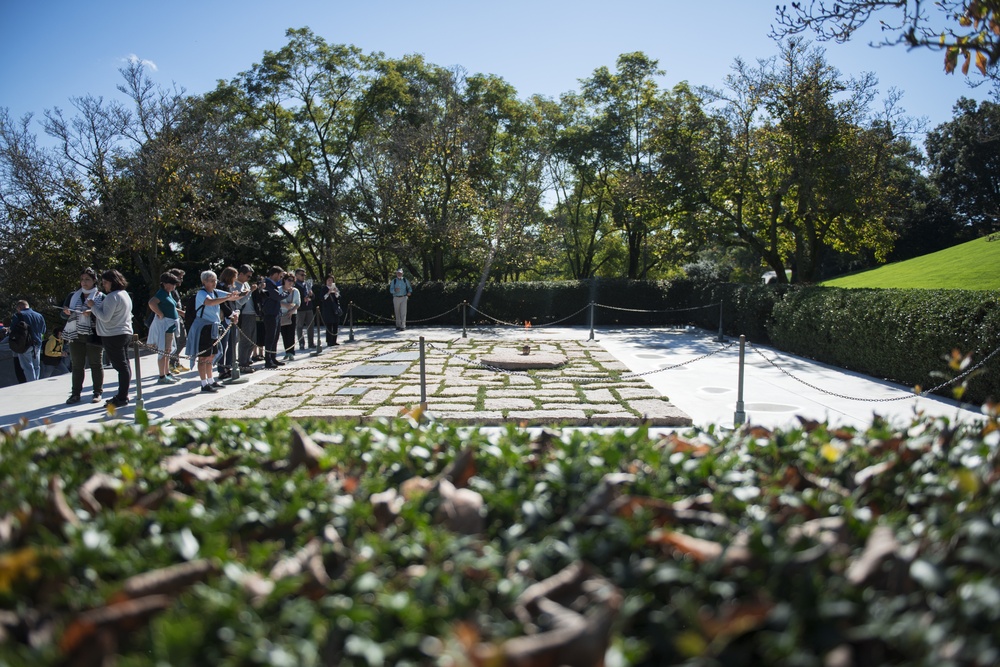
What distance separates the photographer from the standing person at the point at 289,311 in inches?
519

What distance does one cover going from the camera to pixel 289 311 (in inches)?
522

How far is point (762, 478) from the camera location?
221 centimetres

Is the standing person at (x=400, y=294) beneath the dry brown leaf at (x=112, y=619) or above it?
above

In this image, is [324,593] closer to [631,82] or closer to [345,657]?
[345,657]

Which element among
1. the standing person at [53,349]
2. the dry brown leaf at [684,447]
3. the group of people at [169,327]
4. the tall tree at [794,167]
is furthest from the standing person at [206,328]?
the tall tree at [794,167]

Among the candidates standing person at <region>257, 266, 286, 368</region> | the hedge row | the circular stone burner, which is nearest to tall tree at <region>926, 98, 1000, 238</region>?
the hedge row

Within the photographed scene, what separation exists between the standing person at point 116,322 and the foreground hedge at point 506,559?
Answer: 679 cm

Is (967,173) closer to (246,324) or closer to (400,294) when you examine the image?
(400,294)

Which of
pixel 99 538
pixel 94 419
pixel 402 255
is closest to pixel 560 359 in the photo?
pixel 94 419

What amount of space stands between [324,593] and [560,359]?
422 inches

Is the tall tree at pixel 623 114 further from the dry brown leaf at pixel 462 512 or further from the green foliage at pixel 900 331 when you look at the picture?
the dry brown leaf at pixel 462 512

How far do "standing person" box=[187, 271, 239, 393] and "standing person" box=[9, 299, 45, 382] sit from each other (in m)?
4.63

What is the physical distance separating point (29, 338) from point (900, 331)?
48.8 feet

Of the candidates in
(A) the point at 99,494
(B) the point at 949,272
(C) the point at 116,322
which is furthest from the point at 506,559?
(B) the point at 949,272
